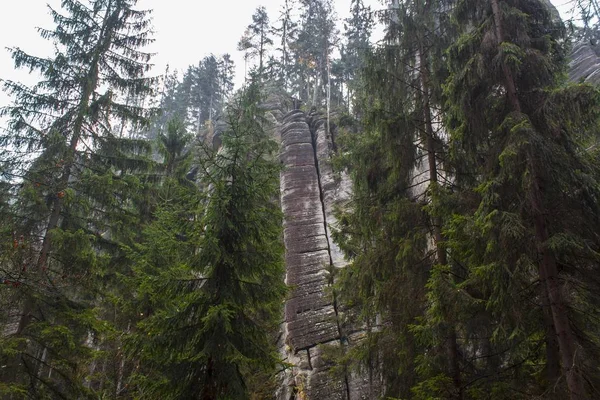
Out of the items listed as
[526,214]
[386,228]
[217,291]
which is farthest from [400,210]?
[217,291]

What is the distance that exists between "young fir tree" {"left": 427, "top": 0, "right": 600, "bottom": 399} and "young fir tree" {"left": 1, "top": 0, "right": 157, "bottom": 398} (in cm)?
838

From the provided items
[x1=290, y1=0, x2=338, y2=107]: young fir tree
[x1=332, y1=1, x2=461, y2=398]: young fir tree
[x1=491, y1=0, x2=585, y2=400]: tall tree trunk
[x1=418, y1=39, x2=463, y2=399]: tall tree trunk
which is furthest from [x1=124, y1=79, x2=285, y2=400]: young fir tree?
[x1=290, y1=0, x2=338, y2=107]: young fir tree

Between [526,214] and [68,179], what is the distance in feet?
40.9

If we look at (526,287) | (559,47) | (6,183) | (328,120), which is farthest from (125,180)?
(328,120)

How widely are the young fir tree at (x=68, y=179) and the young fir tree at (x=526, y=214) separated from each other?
8.38 metres

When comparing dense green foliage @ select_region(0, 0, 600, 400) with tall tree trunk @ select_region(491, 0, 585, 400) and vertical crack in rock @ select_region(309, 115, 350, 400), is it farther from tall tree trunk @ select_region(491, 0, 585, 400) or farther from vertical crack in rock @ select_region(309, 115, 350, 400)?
vertical crack in rock @ select_region(309, 115, 350, 400)

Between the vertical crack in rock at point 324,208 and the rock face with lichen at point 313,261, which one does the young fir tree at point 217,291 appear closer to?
the rock face with lichen at point 313,261

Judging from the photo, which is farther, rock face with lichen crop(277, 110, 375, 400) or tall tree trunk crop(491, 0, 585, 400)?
rock face with lichen crop(277, 110, 375, 400)

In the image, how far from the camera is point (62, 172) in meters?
11.1

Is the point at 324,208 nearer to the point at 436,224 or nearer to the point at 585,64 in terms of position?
the point at 436,224

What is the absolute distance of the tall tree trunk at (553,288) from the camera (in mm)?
4770

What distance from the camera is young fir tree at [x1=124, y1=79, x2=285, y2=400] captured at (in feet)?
23.1

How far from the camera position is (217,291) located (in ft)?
25.1

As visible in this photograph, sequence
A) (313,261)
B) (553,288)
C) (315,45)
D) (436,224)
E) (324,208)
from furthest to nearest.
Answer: (315,45) → (324,208) → (313,261) → (436,224) → (553,288)
